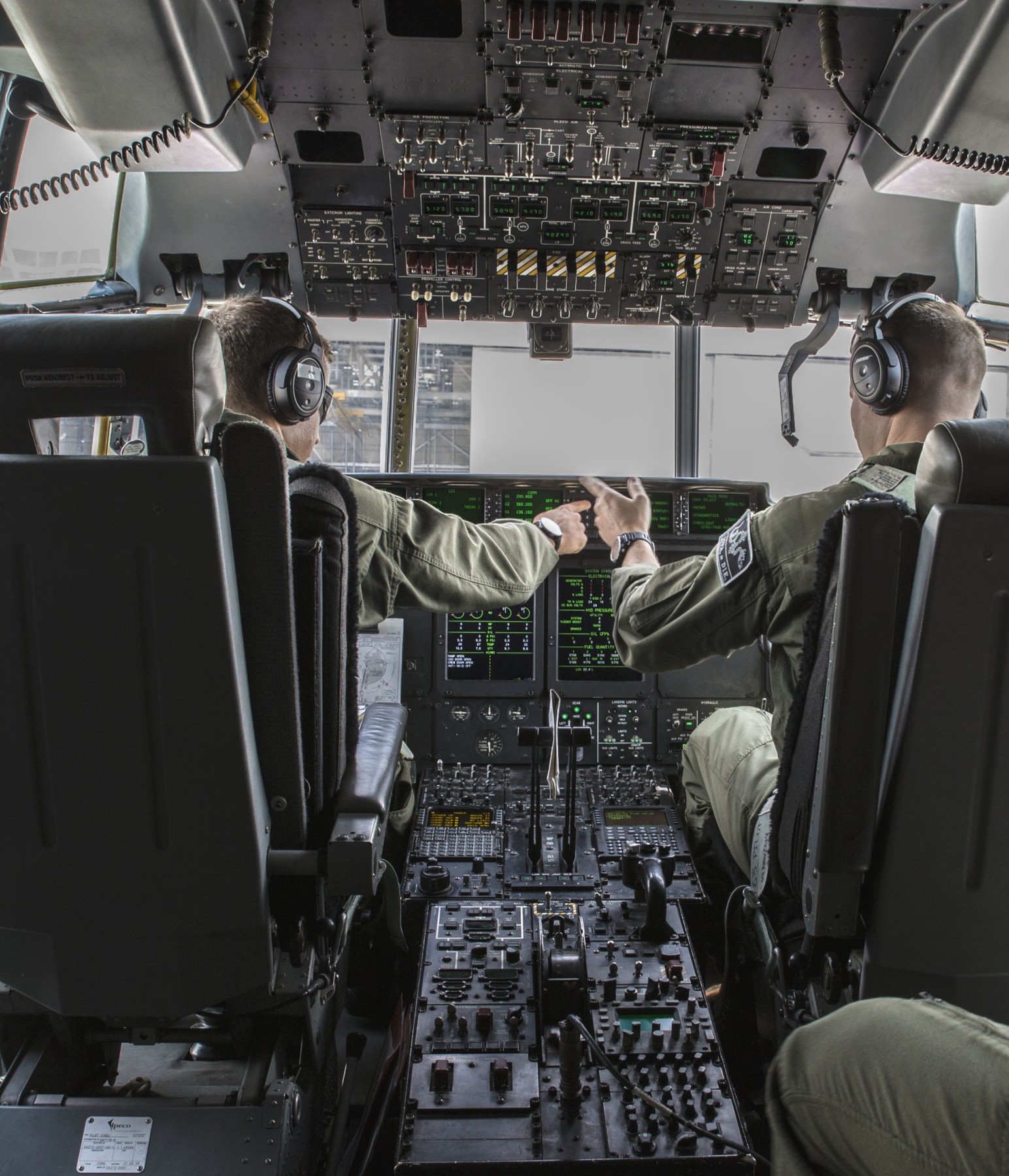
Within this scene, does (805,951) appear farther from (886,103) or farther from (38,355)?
(886,103)

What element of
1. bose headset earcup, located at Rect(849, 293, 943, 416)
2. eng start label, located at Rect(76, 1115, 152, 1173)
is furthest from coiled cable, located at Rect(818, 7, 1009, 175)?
eng start label, located at Rect(76, 1115, 152, 1173)

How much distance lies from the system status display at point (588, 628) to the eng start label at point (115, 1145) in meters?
1.56

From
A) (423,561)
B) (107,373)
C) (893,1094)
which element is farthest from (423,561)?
(893,1094)

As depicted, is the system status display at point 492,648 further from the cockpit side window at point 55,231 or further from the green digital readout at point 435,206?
the cockpit side window at point 55,231

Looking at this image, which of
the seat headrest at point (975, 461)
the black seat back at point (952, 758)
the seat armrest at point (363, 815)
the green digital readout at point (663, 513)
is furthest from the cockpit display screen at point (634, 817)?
the seat headrest at point (975, 461)

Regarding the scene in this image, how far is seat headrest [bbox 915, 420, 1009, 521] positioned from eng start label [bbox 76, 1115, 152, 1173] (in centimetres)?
120

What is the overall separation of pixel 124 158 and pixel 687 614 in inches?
58.5

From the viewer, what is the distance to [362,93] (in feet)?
5.92

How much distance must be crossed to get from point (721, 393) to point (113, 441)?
2.07 metres

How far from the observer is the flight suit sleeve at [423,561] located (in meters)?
1.54

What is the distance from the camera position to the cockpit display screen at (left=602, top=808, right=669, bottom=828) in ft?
6.79

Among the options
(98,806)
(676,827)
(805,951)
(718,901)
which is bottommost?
(718,901)

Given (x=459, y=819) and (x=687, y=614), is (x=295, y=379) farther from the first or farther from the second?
(x=459, y=819)

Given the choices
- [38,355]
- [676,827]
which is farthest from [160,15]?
[676,827]
